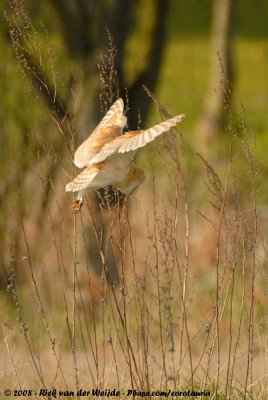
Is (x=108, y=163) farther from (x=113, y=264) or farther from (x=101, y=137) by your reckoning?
(x=113, y=264)

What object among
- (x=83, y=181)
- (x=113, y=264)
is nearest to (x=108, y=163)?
(x=83, y=181)

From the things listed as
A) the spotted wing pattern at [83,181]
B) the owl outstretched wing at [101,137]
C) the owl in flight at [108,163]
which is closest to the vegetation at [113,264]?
the owl outstretched wing at [101,137]

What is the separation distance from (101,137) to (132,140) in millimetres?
324

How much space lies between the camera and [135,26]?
966 centimetres

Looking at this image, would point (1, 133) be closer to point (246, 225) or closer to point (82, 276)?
point (82, 276)

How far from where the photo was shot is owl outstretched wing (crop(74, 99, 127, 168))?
3914 millimetres

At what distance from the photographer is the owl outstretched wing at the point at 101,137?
3.91 meters

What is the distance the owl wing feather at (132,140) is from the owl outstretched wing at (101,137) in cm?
6

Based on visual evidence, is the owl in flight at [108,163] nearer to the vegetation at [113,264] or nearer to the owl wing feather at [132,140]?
the owl wing feather at [132,140]

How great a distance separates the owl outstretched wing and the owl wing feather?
6cm

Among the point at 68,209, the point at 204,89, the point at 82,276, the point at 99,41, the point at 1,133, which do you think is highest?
the point at 99,41

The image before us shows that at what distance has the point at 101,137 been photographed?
400 centimetres

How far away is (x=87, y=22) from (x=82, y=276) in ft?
7.18

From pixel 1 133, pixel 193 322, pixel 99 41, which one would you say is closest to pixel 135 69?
pixel 99 41
